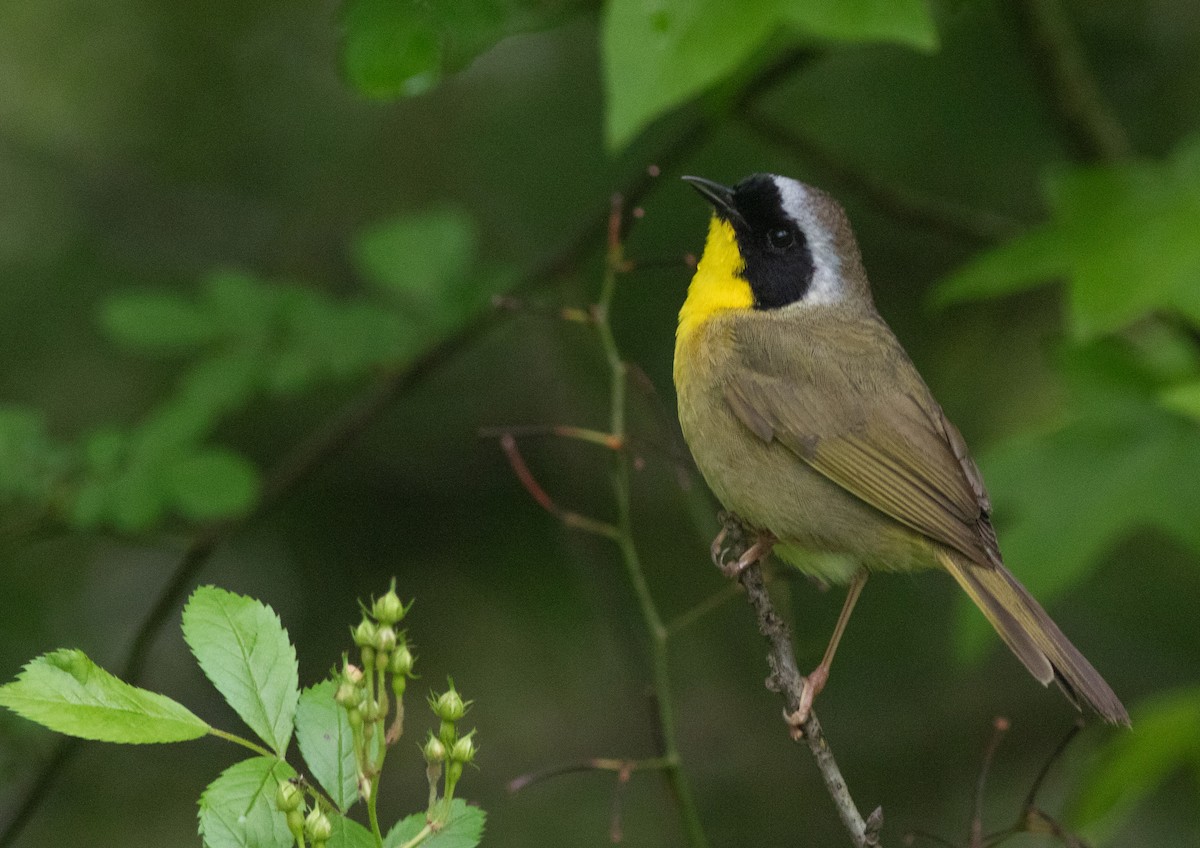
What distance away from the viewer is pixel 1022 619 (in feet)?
11.9

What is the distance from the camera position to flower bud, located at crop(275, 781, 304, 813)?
1.98 metres

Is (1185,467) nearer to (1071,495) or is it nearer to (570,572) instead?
(1071,495)

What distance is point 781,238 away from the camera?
14.4 ft

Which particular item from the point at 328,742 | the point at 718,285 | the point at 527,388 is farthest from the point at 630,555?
the point at 527,388

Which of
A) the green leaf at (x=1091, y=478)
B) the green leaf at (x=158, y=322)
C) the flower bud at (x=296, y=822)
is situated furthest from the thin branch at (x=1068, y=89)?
the flower bud at (x=296, y=822)

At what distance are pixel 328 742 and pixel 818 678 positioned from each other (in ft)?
5.60

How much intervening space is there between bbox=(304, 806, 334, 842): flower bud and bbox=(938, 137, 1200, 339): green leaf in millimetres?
2698

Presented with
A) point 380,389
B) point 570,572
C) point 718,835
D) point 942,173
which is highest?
point 380,389

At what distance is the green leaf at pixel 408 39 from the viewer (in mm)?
3482

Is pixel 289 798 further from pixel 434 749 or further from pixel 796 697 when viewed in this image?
pixel 796 697

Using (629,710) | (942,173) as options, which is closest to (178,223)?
(629,710)

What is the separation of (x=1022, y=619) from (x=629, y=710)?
3507mm

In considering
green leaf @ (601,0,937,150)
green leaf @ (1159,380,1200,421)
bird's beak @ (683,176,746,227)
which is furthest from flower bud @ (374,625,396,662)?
bird's beak @ (683,176,746,227)

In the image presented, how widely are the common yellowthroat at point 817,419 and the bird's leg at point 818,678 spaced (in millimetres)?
11
